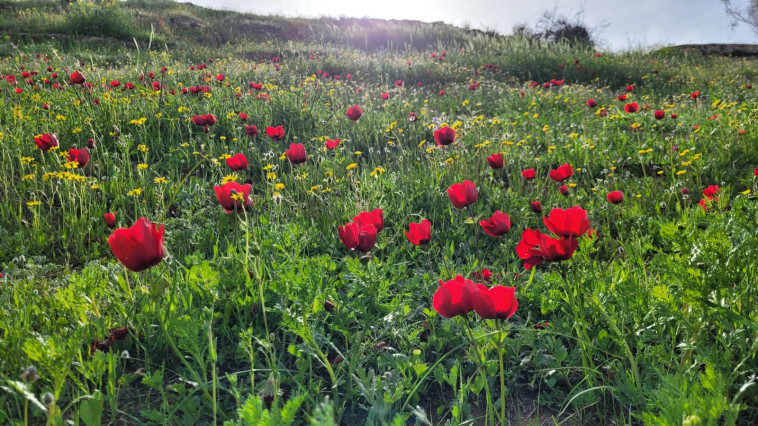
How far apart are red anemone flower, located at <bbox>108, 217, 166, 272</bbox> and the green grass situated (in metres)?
0.12

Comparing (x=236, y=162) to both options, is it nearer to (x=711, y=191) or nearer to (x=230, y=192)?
(x=230, y=192)

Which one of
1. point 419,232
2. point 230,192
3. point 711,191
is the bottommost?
point 419,232

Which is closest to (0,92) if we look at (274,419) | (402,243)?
(402,243)

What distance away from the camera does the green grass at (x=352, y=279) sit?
60.3 inches

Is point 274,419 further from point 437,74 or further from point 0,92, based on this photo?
point 437,74

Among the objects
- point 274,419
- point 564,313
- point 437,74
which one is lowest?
point 564,313

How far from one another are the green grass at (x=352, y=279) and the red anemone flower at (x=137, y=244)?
12 centimetres

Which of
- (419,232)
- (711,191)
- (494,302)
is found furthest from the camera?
(711,191)

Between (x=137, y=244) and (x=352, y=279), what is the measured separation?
1008mm

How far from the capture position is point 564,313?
209cm

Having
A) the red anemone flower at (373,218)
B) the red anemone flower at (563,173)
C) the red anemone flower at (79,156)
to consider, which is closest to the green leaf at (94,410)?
the red anemone flower at (373,218)

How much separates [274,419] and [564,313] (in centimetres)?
148

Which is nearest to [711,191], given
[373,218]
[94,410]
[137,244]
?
[373,218]

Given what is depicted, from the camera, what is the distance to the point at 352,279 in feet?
7.08
